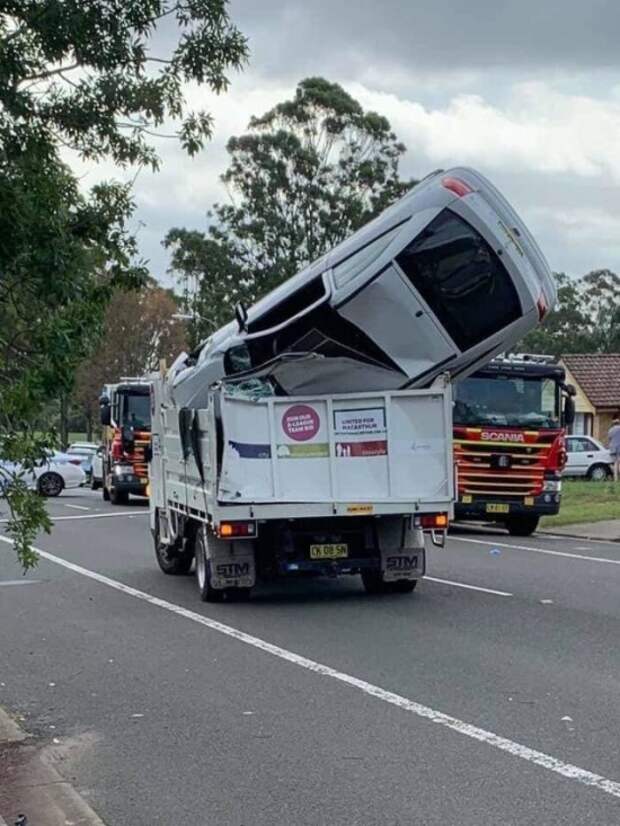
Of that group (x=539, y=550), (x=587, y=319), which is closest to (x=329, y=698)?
(x=539, y=550)

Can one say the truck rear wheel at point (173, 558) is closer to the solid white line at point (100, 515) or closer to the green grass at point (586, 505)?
the green grass at point (586, 505)

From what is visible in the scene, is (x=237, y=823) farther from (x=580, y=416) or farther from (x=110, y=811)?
(x=580, y=416)

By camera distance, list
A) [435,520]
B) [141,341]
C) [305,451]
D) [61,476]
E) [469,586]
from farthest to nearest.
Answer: [141,341] < [61,476] < [469,586] < [435,520] < [305,451]

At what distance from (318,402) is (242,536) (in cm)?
158

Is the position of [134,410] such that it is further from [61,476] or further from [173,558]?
[173,558]

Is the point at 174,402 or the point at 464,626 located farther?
the point at 174,402

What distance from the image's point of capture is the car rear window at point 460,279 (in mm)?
11977

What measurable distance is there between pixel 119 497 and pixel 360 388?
2078 centimetres

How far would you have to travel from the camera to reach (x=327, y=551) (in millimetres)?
13156

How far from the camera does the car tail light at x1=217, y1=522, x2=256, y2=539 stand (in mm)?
12605

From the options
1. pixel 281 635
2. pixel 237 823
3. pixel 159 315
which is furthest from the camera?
pixel 159 315

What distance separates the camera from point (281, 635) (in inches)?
448

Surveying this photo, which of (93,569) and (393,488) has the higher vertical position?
(393,488)

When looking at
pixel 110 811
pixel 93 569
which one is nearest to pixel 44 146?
pixel 110 811
